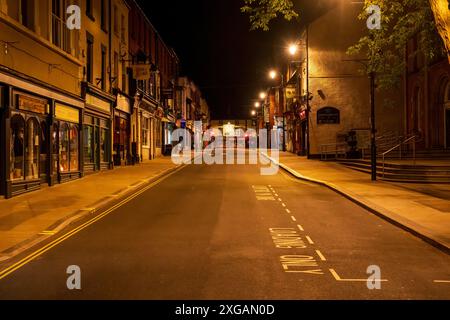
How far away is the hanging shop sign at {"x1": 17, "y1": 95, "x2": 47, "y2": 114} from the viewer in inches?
647

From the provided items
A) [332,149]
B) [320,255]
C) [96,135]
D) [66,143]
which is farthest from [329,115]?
[320,255]

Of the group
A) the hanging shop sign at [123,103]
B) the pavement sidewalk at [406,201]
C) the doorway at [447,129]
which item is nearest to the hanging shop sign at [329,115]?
the doorway at [447,129]

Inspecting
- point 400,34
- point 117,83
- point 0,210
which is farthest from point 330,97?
point 0,210

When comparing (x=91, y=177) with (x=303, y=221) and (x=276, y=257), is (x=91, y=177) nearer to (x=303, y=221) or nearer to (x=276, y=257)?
(x=303, y=221)

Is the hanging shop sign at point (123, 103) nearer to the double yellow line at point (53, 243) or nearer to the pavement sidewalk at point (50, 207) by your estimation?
the pavement sidewalk at point (50, 207)

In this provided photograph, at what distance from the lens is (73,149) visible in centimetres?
2231

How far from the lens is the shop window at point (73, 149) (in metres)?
22.0

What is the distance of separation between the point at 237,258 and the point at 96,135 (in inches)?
769

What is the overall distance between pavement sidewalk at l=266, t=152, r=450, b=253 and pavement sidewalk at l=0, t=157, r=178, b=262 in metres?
7.25

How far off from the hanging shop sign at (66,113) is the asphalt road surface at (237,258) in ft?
25.3

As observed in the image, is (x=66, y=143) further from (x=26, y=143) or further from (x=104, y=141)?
(x=104, y=141)
